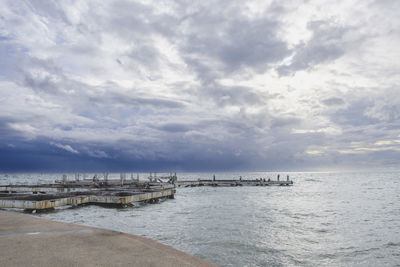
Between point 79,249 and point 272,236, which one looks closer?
point 79,249

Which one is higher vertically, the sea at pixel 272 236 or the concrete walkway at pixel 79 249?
the concrete walkway at pixel 79 249

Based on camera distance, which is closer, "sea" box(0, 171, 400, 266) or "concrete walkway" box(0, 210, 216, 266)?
"concrete walkway" box(0, 210, 216, 266)

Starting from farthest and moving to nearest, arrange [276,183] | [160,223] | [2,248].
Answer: [276,183]
[160,223]
[2,248]

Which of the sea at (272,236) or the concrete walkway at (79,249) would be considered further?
the sea at (272,236)

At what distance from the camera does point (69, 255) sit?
21.9 ft

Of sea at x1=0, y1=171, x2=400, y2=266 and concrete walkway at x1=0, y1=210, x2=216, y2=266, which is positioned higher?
concrete walkway at x1=0, y1=210, x2=216, y2=266

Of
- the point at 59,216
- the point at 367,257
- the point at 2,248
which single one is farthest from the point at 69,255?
the point at 59,216

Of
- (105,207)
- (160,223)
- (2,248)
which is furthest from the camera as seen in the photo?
(105,207)

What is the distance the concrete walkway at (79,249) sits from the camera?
6.30 meters

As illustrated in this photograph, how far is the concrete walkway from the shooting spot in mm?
6297

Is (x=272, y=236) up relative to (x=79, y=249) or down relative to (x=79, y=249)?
down

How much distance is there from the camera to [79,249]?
7242 millimetres

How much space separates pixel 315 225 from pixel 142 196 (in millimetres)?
19973

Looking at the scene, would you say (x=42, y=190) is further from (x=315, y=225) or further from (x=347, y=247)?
(x=347, y=247)
